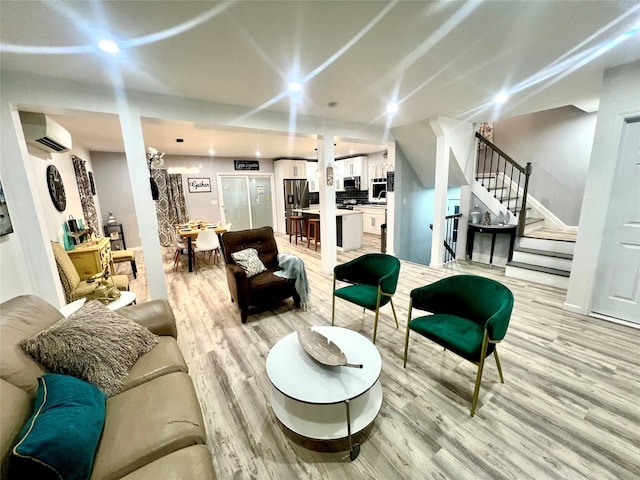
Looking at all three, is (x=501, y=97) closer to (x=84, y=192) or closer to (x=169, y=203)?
(x=84, y=192)

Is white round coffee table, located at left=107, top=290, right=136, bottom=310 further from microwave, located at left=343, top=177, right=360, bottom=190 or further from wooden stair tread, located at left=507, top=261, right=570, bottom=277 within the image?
microwave, located at left=343, top=177, right=360, bottom=190

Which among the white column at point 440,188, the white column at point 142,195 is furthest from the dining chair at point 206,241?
the white column at point 440,188

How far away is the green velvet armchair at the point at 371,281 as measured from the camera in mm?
2301

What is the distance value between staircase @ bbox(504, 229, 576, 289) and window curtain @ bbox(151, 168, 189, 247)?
24.0ft

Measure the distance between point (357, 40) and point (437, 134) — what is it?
2722 mm

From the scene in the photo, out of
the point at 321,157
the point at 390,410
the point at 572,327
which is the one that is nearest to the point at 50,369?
the point at 390,410

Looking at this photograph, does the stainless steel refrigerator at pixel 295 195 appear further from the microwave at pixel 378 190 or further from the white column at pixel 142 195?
the white column at pixel 142 195

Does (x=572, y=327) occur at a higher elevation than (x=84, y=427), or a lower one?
lower

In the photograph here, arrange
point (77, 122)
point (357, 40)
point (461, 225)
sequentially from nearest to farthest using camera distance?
1. point (357, 40)
2. point (77, 122)
3. point (461, 225)

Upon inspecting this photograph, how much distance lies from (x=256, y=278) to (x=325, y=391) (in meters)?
1.79

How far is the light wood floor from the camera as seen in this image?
1.34 meters

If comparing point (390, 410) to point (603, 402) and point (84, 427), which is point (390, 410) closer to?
point (603, 402)

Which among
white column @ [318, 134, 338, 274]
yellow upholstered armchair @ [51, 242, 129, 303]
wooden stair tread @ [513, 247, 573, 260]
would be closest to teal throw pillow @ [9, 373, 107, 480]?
yellow upholstered armchair @ [51, 242, 129, 303]

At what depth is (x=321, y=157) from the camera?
13.0ft
